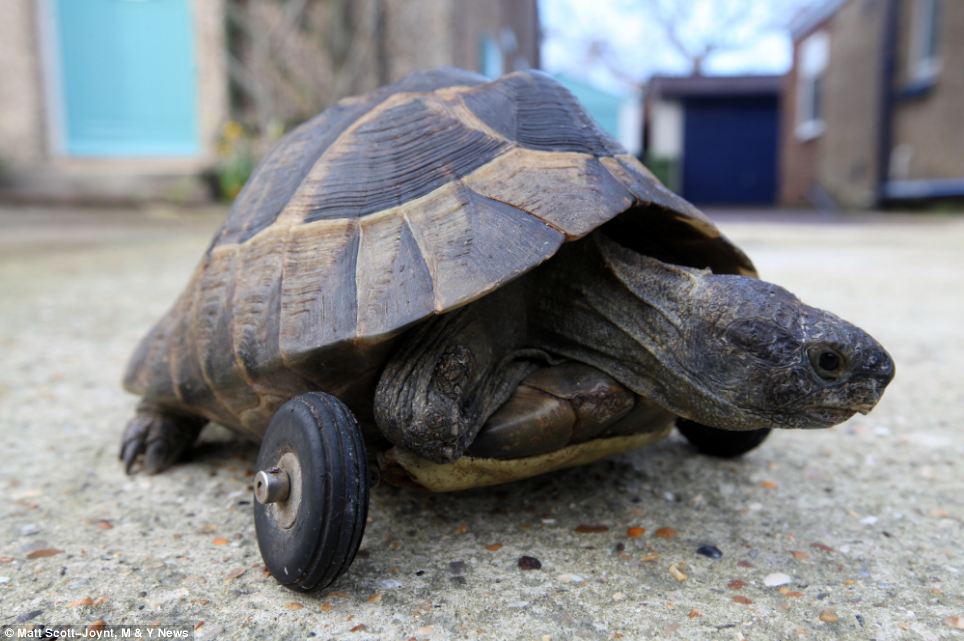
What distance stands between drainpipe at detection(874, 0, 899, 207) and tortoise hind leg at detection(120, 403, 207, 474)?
1423cm

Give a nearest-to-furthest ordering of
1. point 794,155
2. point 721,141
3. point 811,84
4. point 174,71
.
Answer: point 174,71
point 811,84
point 794,155
point 721,141

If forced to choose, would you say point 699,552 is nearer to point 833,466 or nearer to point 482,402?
point 482,402

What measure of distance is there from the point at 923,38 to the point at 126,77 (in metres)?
12.2

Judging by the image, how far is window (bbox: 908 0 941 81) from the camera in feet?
39.9

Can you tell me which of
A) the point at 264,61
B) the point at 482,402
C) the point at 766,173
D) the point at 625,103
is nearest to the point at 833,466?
the point at 482,402

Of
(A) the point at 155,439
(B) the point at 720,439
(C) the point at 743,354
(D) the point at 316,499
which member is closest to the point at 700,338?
(C) the point at 743,354

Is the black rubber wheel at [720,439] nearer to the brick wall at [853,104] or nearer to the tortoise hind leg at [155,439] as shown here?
the tortoise hind leg at [155,439]

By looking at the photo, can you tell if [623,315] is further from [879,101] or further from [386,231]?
[879,101]

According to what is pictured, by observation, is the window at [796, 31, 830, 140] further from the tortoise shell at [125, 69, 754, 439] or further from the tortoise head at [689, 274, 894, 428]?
the tortoise head at [689, 274, 894, 428]

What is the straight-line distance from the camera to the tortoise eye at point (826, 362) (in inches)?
54.1

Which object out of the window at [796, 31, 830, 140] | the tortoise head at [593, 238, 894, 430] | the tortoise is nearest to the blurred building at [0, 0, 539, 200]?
the tortoise

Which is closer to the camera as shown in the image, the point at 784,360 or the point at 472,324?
the point at 784,360

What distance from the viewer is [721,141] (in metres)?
21.7

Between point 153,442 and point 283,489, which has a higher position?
point 283,489
